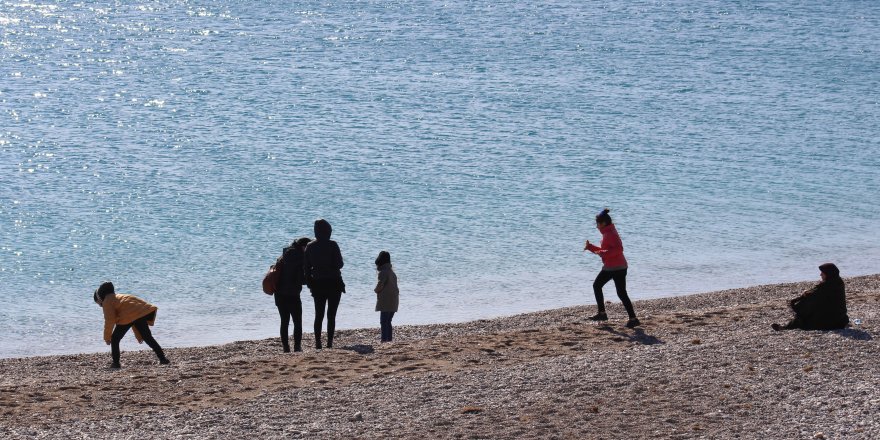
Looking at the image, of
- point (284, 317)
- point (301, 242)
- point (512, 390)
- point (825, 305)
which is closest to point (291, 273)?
point (301, 242)

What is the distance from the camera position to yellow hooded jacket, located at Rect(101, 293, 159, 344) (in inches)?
526

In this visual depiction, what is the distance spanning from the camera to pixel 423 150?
35125mm

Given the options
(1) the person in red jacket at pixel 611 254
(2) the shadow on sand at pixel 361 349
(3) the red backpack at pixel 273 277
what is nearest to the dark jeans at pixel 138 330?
(3) the red backpack at pixel 273 277

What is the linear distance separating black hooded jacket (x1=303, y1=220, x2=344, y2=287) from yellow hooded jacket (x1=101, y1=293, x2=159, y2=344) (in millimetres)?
1730

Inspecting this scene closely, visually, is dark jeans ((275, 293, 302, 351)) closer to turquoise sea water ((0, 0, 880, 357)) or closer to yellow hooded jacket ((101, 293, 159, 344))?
yellow hooded jacket ((101, 293, 159, 344))

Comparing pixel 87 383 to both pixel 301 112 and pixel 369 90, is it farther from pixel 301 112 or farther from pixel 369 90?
pixel 369 90

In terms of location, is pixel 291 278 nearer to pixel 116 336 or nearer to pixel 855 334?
pixel 116 336

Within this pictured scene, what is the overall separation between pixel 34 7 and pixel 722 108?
29.6 meters

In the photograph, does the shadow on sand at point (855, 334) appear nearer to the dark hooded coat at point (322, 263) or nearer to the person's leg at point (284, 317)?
the dark hooded coat at point (322, 263)

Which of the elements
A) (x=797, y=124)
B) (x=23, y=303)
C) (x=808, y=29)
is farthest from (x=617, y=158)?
(x=808, y=29)

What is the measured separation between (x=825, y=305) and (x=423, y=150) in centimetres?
2299

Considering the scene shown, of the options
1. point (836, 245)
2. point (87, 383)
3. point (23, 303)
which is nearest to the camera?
point (87, 383)

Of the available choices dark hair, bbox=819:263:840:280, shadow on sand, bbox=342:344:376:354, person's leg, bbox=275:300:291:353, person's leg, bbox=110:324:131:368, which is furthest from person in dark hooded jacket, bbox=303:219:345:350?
dark hair, bbox=819:263:840:280

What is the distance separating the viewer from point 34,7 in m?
53.1
